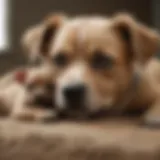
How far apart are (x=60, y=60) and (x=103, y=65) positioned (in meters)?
0.13

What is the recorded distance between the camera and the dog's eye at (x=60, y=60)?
4.58ft

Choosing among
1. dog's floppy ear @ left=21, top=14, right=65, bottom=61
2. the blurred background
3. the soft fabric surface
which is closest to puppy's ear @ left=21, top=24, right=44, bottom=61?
dog's floppy ear @ left=21, top=14, right=65, bottom=61

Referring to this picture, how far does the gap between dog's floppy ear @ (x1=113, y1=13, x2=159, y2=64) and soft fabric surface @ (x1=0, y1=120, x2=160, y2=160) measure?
35 centimetres

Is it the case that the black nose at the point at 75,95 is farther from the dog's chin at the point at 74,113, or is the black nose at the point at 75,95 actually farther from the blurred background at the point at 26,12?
the blurred background at the point at 26,12

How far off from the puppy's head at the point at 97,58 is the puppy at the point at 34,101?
38 millimetres

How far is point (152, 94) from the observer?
1.43 m

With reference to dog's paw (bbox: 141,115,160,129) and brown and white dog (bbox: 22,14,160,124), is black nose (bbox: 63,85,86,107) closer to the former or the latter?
brown and white dog (bbox: 22,14,160,124)

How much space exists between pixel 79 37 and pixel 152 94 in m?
0.28

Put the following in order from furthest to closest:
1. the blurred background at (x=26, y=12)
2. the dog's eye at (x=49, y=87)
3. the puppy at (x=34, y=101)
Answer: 1. the blurred background at (x=26, y=12)
2. the dog's eye at (x=49, y=87)
3. the puppy at (x=34, y=101)

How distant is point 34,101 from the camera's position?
1.34 metres

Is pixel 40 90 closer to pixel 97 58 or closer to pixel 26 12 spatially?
pixel 97 58

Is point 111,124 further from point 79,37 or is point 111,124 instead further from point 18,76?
point 18,76

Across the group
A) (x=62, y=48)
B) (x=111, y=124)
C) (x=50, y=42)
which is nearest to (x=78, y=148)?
(x=111, y=124)

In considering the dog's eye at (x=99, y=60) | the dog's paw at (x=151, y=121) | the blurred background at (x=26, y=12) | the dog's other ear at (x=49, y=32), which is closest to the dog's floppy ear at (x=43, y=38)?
the dog's other ear at (x=49, y=32)
